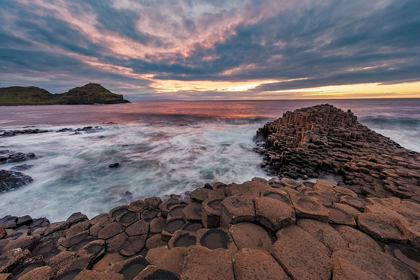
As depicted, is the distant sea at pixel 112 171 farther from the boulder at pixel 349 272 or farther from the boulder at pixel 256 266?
the boulder at pixel 349 272

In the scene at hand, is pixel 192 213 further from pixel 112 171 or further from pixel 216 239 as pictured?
pixel 112 171

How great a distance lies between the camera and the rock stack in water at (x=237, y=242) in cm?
227

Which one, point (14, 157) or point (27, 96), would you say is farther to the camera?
point (27, 96)

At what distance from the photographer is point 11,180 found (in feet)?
26.2

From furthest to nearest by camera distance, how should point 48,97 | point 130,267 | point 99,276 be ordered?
point 48,97
point 130,267
point 99,276

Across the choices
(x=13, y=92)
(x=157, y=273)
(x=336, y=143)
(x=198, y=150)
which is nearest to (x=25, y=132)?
(x=198, y=150)

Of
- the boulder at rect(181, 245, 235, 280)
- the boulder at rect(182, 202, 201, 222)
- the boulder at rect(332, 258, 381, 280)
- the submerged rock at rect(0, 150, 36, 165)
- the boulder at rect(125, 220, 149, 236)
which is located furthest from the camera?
the submerged rock at rect(0, 150, 36, 165)

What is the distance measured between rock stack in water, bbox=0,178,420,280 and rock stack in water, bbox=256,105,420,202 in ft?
7.93

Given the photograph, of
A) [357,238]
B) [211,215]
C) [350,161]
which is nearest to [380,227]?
[357,238]

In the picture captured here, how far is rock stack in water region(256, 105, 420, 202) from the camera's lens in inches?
239

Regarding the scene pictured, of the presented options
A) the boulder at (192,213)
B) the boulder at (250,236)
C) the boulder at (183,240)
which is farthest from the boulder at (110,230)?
the boulder at (250,236)

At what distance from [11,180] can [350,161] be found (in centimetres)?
1671

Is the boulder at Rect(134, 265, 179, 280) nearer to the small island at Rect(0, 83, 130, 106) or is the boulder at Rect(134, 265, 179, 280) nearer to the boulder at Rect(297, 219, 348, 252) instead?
the boulder at Rect(297, 219, 348, 252)

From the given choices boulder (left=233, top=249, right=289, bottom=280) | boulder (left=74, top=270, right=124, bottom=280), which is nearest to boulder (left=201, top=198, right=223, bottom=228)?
boulder (left=233, top=249, right=289, bottom=280)
